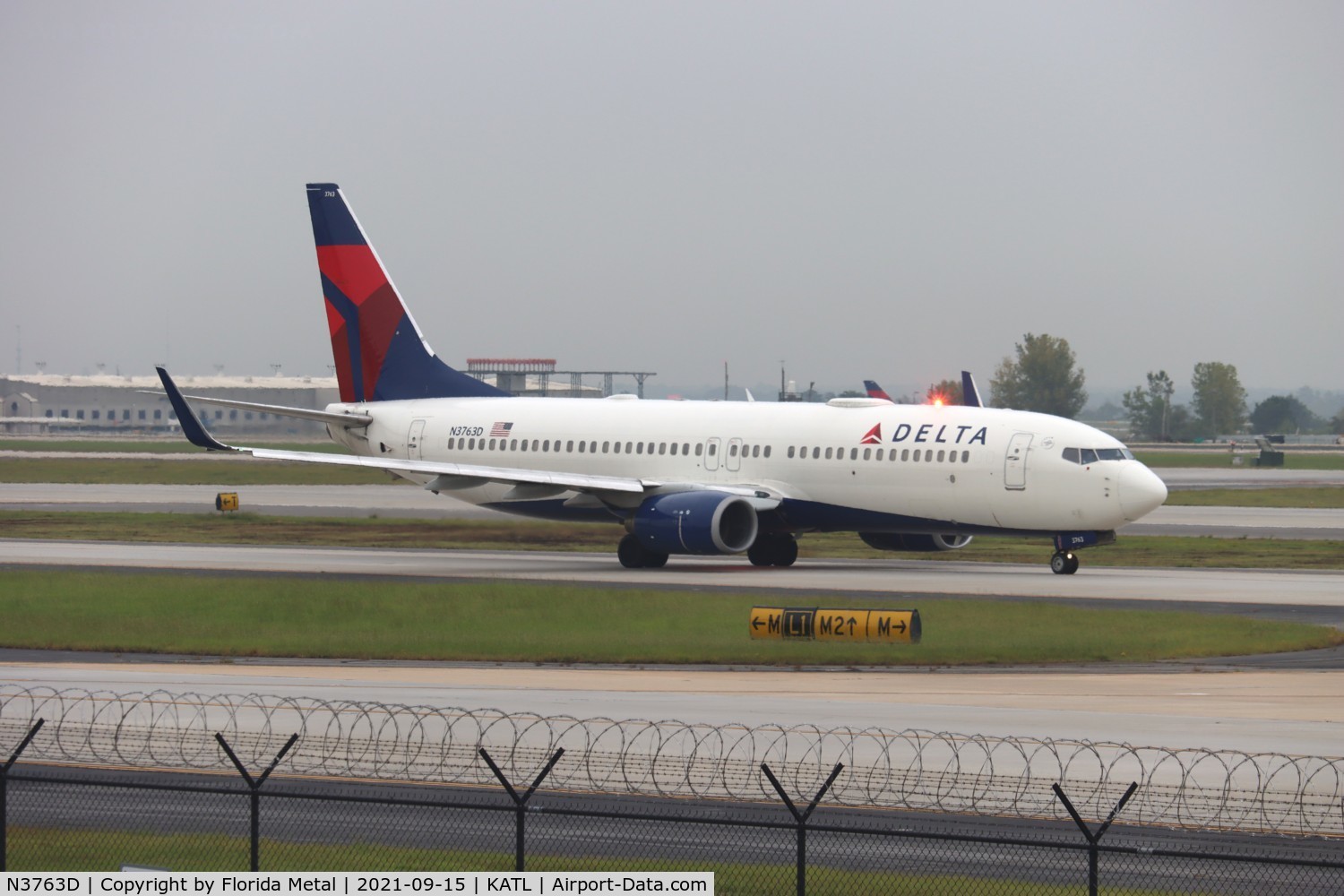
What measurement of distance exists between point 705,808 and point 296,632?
19.1 m

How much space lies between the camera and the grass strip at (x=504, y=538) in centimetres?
5600

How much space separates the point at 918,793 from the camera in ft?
66.7

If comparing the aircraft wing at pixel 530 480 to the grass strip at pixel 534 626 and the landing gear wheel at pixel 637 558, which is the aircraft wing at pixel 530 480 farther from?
the grass strip at pixel 534 626

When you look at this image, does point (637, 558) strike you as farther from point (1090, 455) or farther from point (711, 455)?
point (1090, 455)

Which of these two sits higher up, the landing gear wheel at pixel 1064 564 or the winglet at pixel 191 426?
the winglet at pixel 191 426

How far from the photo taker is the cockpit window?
157 feet

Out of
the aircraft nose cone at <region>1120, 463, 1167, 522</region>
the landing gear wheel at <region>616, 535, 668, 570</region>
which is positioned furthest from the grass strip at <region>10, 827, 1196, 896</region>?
the landing gear wheel at <region>616, 535, 668, 570</region>

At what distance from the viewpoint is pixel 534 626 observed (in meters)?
37.2

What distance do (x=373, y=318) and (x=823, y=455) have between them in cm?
1848

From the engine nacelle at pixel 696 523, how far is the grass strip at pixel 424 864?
3139 cm

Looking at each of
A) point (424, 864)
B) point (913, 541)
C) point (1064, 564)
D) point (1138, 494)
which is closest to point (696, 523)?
point (913, 541)

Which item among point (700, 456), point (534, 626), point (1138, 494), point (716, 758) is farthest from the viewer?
point (700, 456)

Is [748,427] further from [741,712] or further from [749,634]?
[741,712]

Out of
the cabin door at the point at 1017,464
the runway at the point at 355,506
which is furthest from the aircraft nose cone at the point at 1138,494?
the runway at the point at 355,506
